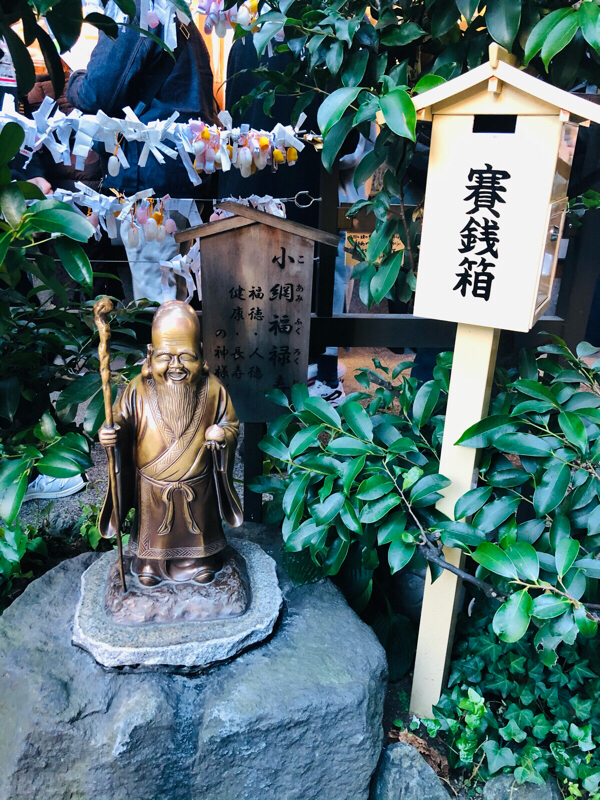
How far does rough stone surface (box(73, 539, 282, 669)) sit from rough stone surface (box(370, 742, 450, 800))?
26.0 inches

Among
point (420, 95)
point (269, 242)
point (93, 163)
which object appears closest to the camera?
point (420, 95)

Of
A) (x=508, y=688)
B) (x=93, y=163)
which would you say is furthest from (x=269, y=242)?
(x=508, y=688)

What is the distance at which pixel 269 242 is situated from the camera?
7.88ft

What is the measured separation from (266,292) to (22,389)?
103cm

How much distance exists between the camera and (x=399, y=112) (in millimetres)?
1548

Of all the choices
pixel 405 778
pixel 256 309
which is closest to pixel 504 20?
pixel 256 309

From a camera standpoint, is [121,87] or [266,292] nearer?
[266,292]

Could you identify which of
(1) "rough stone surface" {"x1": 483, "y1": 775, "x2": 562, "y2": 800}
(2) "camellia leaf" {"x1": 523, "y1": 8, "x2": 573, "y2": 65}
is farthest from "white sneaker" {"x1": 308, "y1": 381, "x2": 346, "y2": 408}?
(2) "camellia leaf" {"x1": 523, "y1": 8, "x2": 573, "y2": 65}

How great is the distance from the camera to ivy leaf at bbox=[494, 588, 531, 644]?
1.64m

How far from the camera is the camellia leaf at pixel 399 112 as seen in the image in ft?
5.01

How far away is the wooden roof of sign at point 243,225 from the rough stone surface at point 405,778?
6.42 ft

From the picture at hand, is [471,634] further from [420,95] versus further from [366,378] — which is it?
[420,95]

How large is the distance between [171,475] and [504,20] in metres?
1.75

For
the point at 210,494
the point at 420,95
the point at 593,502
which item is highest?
the point at 420,95
